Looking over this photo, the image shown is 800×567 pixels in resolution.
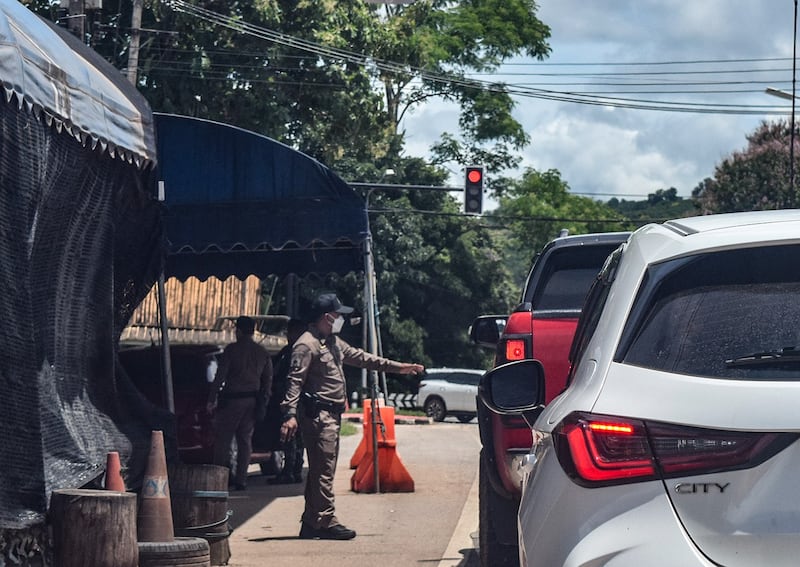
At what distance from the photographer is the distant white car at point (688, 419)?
2.87m

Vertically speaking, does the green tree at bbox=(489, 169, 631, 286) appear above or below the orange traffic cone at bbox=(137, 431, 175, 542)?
above

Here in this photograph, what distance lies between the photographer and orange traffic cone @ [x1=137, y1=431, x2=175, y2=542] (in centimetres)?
770

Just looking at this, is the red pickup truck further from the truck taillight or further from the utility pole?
the utility pole

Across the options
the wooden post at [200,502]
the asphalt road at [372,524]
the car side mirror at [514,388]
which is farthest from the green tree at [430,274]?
the car side mirror at [514,388]

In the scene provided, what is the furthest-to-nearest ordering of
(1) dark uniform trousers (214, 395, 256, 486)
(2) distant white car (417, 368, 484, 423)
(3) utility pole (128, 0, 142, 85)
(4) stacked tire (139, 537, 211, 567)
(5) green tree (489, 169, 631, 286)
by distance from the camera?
(5) green tree (489, 169, 631, 286) < (2) distant white car (417, 368, 484, 423) < (3) utility pole (128, 0, 142, 85) < (1) dark uniform trousers (214, 395, 256, 486) < (4) stacked tire (139, 537, 211, 567)

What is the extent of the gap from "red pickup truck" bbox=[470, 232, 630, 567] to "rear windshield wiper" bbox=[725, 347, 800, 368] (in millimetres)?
3532

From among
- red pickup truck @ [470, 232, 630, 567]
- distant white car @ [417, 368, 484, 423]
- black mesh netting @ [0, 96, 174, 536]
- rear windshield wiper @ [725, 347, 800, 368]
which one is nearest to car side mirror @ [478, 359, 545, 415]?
rear windshield wiper @ [725, 347, 800, 368]

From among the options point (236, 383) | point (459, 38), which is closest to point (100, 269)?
point (236, 383)

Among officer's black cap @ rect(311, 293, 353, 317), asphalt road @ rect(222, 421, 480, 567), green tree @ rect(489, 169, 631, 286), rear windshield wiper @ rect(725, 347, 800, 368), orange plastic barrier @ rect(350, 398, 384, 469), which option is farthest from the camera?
green tree @ rect(489, 169, 631, 286)

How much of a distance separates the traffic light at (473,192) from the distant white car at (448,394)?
1160 cm

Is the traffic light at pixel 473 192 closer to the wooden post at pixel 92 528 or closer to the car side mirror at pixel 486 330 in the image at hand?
the car side mirror at pixel 486 330

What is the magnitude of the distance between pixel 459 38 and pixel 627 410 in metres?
48.8

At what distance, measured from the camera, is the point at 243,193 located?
11.6m

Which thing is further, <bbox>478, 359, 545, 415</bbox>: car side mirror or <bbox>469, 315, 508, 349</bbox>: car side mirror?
<bbox>469, 315, 508, 349</bbox>: car side mirror
